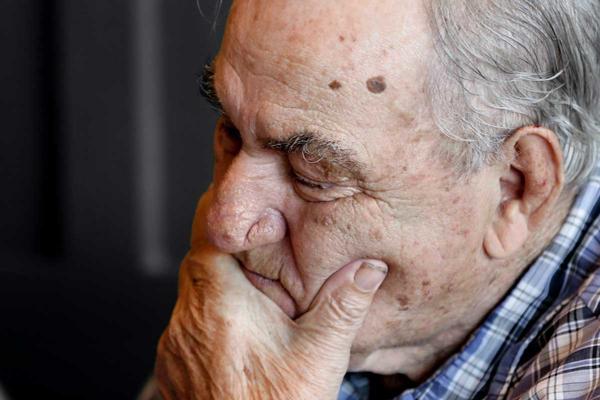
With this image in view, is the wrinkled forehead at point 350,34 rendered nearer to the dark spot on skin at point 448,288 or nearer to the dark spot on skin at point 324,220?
the dark spot on skin at point 324,220

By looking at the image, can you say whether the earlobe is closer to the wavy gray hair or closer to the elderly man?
the elderly man

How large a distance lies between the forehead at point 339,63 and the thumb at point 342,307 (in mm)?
237

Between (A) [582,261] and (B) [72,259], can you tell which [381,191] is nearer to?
(A) [582,261]

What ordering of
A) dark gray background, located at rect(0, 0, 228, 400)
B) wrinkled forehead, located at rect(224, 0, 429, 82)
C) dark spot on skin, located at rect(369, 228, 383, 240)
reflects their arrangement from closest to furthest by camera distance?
wrinkled forehead, located at rect(224, 0, 429, 82) < dark spot on skin, located at rect(369, 228, 383, 240) < dark gray background, located at rect(0, 0, 228, 400)

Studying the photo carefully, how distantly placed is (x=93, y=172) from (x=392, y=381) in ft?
7.32

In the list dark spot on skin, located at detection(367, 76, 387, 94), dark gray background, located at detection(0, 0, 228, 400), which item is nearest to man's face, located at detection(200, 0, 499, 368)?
dark spot on skin, located at detection(367, 76, 387, 94)

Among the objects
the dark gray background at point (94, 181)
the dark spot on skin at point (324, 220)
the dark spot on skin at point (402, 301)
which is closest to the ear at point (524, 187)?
the dark spot on skin at point (402, 301)

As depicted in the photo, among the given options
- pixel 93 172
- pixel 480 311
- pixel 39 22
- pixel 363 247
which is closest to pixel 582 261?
pixel 480 311

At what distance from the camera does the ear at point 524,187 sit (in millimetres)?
1355

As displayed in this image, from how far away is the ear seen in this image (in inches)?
53.4

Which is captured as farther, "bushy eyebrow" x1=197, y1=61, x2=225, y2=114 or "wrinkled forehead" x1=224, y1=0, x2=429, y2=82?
"bushy eyebrow" x1=197, y1=61, x2=225, y2=114

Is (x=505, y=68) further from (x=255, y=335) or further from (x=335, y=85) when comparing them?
(x=255, y=335)

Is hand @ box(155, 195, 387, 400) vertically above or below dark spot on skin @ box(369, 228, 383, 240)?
below

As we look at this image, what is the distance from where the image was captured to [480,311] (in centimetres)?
154
